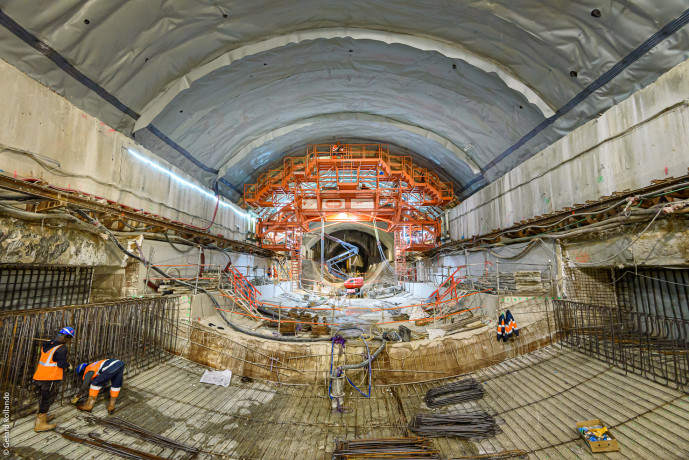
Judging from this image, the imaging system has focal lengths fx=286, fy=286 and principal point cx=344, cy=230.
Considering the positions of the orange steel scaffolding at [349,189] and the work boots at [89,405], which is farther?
the orange steel scaffolding at [349,189]

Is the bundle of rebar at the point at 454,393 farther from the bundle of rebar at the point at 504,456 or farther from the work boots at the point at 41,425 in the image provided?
the work boots at the point at 41,425

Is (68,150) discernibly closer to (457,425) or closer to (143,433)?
(143,433)

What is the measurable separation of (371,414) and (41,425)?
543cm

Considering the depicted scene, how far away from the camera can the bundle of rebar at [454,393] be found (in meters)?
6.19

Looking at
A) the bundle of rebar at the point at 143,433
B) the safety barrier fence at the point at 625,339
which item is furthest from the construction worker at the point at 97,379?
the safety barrier fence at the point at 625,339

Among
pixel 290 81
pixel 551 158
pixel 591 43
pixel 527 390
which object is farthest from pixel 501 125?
pixel 527 390

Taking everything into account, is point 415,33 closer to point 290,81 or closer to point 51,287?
point 290,81

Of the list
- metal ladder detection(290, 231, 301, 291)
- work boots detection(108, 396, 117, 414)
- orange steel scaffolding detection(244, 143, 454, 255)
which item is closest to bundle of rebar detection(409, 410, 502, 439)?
work boots detection(108, 396, 117, 414)

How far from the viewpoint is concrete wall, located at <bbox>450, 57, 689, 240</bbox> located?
18.1 ft

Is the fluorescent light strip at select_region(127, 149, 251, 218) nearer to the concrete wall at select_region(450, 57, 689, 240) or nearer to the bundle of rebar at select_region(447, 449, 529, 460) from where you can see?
the bundle of rebar at select_region(447, 449, 529, 460)

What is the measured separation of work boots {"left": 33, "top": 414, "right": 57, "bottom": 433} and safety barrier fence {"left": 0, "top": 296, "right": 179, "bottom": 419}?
478 mm

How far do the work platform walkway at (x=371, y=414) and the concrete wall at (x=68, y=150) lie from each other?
5065mm

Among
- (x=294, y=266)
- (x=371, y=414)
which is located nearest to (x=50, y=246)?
(x=371, y=414)

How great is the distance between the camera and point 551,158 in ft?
29.3
